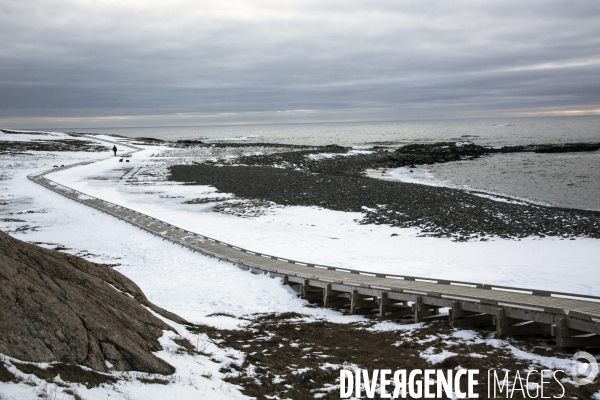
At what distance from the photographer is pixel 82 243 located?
2248 cm

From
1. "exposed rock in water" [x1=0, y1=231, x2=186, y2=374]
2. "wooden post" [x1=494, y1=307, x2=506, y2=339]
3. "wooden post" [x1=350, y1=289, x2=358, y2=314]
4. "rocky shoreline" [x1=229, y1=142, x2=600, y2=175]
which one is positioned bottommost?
"wooden post" [x1=350, y1=289, x2=358, y2=314]

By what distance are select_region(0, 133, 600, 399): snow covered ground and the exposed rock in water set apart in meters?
0.47

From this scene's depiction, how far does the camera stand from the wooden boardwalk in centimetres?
1020

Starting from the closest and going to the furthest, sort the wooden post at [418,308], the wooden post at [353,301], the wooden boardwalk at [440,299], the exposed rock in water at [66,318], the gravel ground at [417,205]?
the exposed rock in water at [66,318] < the wooden boardwalk at [440,299] < the wooden post at [418,308] < the wooden post at [353,301] < the gravel ground at [417,205]

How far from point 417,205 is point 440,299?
1905 cm

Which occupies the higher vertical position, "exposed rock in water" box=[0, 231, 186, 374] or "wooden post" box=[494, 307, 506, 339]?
"exposed rock in water" box=[0, 231, 186, 374]

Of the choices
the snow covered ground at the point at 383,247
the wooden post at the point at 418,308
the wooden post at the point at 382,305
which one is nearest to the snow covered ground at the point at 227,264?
the snow covered ground at the point at 383,247

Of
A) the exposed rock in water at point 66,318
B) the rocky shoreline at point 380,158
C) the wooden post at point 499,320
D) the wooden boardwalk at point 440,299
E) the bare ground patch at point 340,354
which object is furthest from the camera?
the rocky shoreline at point 380,158

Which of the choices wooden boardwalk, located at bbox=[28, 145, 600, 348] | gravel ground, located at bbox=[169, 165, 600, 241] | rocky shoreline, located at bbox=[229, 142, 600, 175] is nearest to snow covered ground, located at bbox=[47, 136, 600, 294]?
gravel ground, located at bbox=[169, 165, 600, 241]

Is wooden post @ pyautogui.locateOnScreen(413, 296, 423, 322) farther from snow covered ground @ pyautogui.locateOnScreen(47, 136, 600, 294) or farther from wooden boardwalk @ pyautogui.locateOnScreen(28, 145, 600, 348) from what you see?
snow covered ground @ pyautogui.locateOnScreen(47, 136, 600, 294)

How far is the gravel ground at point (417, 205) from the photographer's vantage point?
2459 centimetres

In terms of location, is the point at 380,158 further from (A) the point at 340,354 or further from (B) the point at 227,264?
(A) the point at 340,354

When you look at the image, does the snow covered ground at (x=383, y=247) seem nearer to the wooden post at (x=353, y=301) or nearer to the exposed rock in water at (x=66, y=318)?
the wooden post at (x=353, y=301)

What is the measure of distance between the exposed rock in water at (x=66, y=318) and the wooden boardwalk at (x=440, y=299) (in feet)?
20.2
